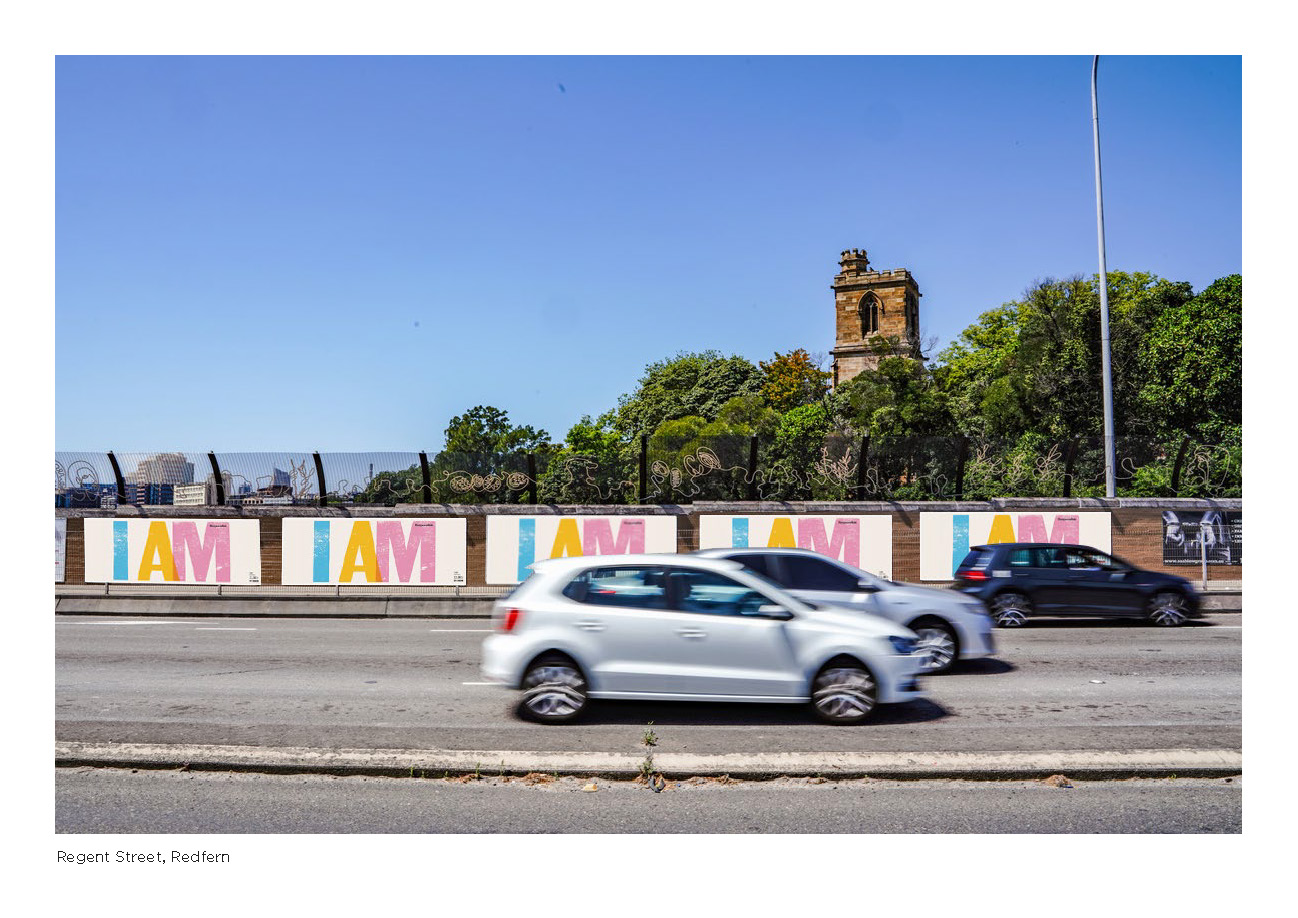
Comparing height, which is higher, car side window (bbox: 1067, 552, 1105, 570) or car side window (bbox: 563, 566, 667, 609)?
car side window (bbox: 563, 566, 667, 609)

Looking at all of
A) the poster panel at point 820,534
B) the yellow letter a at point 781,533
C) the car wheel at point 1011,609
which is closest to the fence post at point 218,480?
the poster panel at point 820,534

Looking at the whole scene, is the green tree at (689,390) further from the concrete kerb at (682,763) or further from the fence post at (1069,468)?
the concrete kerb at (682,763)

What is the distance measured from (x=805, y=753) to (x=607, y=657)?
2.12 metres

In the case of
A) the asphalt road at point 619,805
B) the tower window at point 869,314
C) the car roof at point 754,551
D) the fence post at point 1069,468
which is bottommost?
the asphalt road at point 619,805

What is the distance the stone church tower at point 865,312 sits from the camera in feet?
307

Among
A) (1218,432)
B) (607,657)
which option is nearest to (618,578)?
(607,657)

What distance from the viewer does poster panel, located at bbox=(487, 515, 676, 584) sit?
20.1 meters

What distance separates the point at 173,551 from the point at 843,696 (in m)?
18.0

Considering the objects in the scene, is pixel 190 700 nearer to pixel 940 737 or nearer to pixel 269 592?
pixel 940 737

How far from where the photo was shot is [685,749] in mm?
7465

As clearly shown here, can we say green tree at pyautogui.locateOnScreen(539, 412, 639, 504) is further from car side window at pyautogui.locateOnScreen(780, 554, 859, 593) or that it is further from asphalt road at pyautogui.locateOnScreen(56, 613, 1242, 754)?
car side window at pyautogui.locateOnScreen(780, 554, 859, 593)

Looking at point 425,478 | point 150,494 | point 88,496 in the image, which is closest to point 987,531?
point 425,478

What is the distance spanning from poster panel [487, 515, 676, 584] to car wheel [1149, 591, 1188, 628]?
9.74m

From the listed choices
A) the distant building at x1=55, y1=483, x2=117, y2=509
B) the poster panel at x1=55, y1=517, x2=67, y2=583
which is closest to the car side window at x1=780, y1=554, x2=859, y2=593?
the distant building at x1=55, y1=483, x2=117, y2=509
